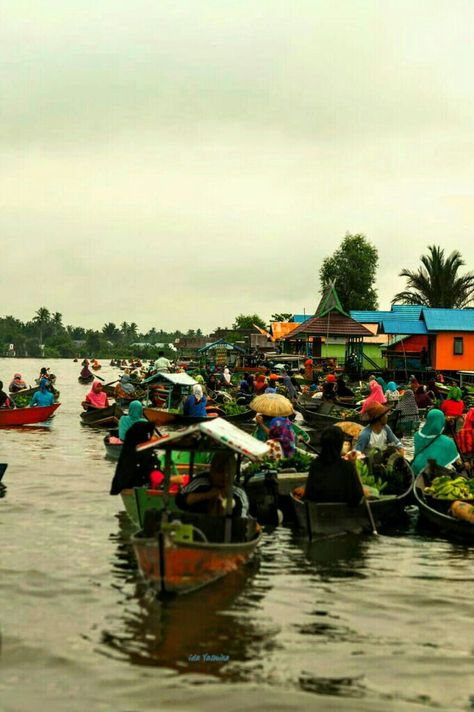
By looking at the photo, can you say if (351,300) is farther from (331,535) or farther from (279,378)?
(331,535)

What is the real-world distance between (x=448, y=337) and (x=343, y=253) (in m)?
30.4

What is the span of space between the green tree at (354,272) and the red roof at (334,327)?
25273mm

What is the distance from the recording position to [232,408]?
29.5 metres

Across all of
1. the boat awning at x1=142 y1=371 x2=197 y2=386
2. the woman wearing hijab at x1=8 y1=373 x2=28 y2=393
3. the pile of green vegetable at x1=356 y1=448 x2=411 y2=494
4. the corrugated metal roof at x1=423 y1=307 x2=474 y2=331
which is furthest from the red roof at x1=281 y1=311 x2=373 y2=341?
the pile of green vegetable at x1=356 y1=448 x2=411 y2=494

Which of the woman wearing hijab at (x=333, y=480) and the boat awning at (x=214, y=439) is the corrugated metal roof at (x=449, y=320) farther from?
the boat awning at (x=214, y=439)

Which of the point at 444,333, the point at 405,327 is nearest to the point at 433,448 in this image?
the point at 444,333

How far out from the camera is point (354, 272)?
7456 cm

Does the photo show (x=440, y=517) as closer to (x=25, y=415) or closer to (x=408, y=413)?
→ (x=408, y=413)

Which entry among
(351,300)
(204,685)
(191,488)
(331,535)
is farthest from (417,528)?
(351,300)

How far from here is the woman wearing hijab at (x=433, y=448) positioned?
13.4m

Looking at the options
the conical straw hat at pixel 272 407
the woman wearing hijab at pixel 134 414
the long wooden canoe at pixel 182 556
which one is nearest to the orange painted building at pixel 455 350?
the woman wearing hijab at pixel 134 414

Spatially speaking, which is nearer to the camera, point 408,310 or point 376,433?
point 376,433

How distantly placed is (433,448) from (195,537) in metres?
5.27

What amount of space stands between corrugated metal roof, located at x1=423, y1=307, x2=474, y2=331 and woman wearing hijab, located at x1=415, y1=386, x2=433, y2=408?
1355cm
